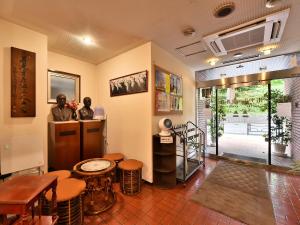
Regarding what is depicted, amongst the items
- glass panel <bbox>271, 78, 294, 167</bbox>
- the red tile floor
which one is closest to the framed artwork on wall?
the red tile floor

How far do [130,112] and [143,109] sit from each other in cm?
39

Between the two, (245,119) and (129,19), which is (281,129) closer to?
(245,119)

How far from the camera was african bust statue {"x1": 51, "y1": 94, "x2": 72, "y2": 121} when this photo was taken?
2.90 metres

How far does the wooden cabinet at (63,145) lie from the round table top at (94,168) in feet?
2.43

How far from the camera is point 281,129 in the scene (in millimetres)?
3734

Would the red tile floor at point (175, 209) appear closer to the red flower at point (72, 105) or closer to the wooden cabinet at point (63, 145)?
the wooden cabinet at point (63, 145)

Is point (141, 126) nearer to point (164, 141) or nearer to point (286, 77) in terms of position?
point (164, 141)

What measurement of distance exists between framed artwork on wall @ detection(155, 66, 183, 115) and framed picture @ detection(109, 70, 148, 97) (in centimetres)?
26

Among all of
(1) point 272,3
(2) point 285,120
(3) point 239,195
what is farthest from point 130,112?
(2) point 285,120

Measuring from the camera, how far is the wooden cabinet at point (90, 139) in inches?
120

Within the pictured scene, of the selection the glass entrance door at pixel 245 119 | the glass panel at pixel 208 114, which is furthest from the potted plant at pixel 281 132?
the glass panel at pixel 208 114

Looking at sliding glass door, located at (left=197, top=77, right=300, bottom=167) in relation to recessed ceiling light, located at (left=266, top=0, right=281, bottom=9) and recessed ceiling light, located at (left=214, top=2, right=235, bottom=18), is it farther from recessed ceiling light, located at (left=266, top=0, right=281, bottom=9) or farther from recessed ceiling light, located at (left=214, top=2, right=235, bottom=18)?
recessed ceiling light, located at (left=214, top=2, right=235, bottom=18)

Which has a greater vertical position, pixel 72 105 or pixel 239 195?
pixel 72 105

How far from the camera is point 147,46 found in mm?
2736
